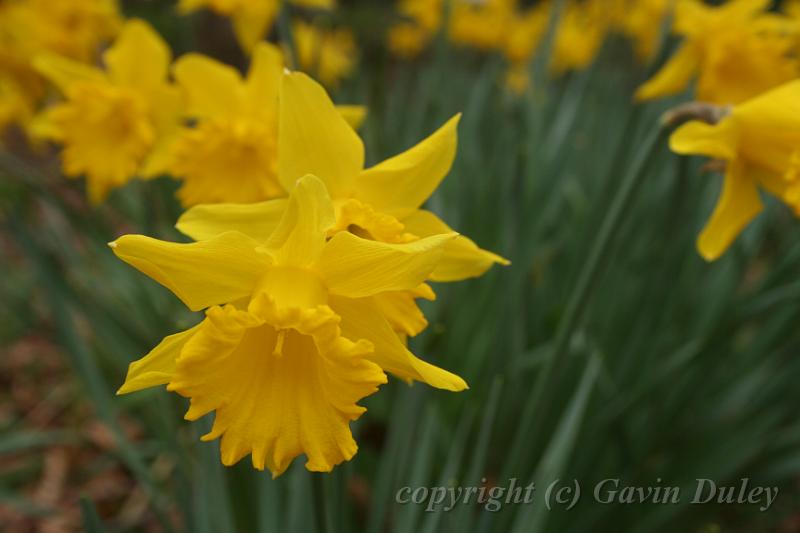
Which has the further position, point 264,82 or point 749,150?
point 264,82

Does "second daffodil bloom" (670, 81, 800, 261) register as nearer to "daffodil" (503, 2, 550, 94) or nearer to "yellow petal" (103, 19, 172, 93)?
"yellow petal" (103, 19, 172, 93)

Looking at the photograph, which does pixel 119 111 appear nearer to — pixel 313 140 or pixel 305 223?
pixel 313 140

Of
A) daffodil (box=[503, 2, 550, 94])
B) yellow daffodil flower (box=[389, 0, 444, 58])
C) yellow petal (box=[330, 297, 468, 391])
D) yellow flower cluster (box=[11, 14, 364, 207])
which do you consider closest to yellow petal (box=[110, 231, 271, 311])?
yellow petal (box=[330, 297, 468, 391])

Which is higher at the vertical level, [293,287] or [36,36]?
[293,287]

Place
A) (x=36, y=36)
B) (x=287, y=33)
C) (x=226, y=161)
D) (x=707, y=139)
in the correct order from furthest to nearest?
(x=36, y=36) < (x=287, y=33) < (x=226, y=161) < (x=707, y=139)

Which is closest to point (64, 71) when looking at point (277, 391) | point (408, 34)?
point (277, 391)

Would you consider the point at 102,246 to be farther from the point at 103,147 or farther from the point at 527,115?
the point at 527,115

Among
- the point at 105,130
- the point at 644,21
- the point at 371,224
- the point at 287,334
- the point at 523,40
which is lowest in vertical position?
the point at 523,40

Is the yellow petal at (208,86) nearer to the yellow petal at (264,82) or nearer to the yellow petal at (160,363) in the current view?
the yellow petal at (264,82)

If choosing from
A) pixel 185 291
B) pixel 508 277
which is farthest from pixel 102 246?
pixel 185 291
